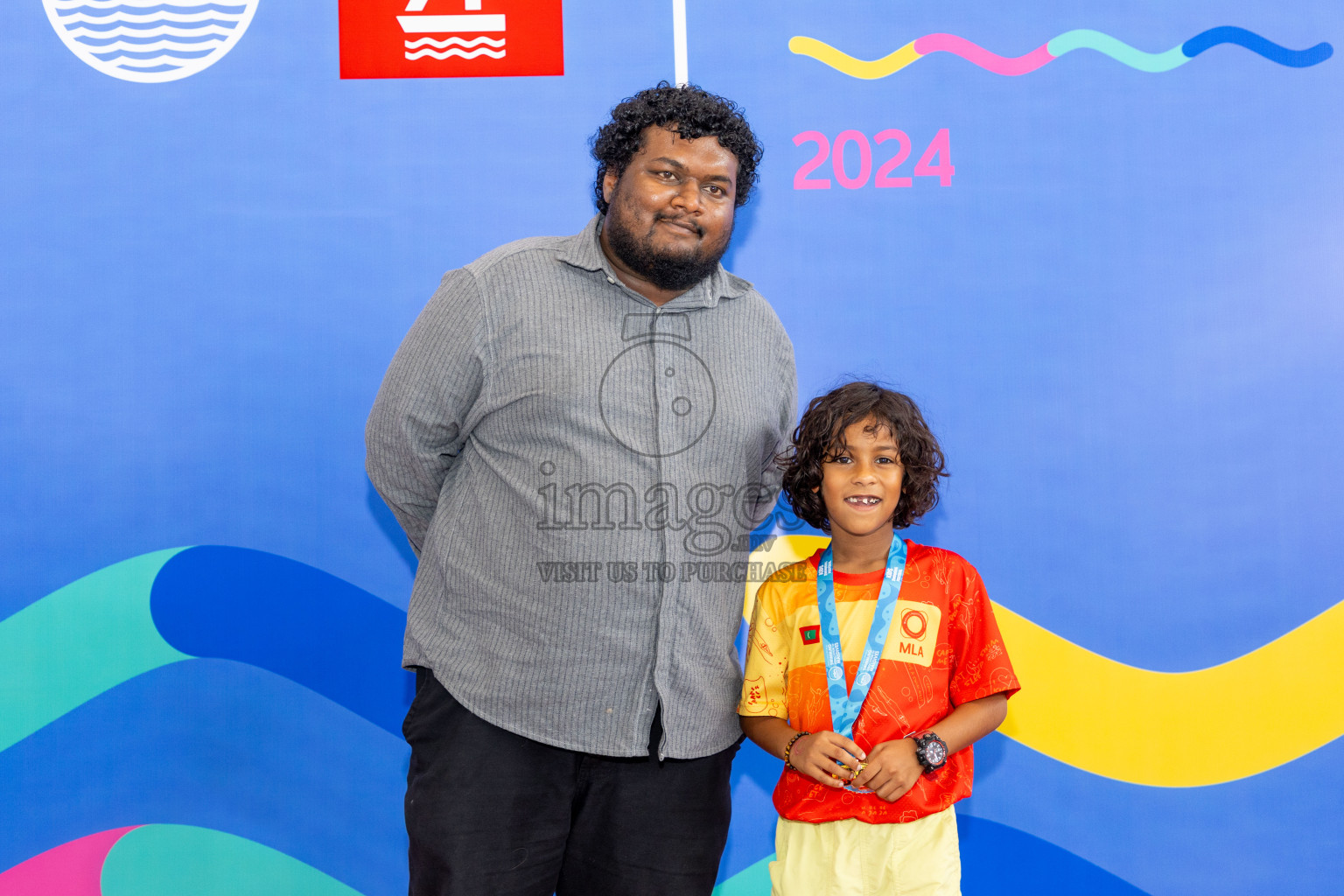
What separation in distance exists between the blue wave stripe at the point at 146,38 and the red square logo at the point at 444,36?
34 centimetres

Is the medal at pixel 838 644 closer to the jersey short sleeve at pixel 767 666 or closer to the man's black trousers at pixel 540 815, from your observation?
the jersey short sleeve at pixel 767 666

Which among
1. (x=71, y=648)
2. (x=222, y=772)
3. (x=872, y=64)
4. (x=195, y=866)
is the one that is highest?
(x=872, y=64)

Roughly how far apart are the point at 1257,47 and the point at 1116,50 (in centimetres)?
38

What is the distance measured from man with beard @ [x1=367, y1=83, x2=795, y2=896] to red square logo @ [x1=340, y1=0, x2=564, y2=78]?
87cm

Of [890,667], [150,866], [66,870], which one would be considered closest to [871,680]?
[890,667]

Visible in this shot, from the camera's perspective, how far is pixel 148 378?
7.82 feet

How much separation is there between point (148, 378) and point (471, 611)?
1.36 meters

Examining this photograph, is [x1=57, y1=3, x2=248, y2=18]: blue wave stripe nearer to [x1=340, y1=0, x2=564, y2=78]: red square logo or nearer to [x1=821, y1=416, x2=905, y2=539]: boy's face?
[x1=340, y1=0, x2=564, y2=78]: red square logo

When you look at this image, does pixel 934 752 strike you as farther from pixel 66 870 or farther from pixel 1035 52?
pixel 66 870

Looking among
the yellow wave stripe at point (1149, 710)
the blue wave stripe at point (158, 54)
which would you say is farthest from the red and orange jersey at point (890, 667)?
the blue wave stripe at point (158, 54)

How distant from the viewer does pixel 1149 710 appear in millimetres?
2424

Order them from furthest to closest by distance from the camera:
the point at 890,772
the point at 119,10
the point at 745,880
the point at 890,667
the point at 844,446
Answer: the point at 745,880 < the point at 119,10 < the point at 844,446 < the point at 890,667 < the point at 890,772

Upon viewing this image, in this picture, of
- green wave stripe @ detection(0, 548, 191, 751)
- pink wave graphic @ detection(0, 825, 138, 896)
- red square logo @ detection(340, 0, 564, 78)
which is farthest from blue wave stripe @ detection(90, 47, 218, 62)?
pink wave graphic @ detection(0, 825, 138, 896)

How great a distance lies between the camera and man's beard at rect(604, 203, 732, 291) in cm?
162
